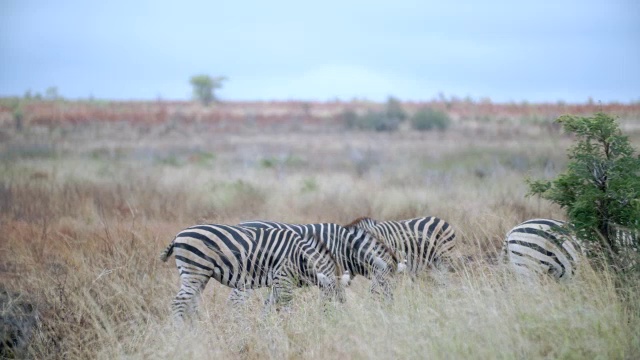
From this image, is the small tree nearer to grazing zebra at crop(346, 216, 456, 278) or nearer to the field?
the field

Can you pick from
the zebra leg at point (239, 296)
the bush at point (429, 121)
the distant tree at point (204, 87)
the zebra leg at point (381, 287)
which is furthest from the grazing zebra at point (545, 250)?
the distant tree at point (204, 87)

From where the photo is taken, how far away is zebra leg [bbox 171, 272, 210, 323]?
27.8ft

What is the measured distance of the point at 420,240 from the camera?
1024 cm

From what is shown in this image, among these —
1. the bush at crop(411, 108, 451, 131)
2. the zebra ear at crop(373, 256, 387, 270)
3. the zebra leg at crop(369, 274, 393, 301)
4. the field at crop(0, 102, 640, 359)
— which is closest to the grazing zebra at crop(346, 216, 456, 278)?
the field at crop(0, 102, 640, 359)

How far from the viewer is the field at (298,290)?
6.39 metres

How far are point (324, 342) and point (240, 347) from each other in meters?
0.97

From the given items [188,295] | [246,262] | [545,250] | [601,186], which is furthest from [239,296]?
[601,186]

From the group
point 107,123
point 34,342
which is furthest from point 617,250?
point 107,123

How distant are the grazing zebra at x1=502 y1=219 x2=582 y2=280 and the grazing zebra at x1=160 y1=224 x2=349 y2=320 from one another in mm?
1961

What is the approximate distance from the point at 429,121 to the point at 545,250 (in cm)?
3691

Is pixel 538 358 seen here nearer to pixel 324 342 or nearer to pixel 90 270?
pixel 324 342

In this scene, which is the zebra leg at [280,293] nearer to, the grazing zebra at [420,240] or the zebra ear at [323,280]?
the zebra ear at [323,280]

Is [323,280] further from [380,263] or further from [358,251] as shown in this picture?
[358,251]

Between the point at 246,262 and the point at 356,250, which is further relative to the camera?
the point at 356,250
